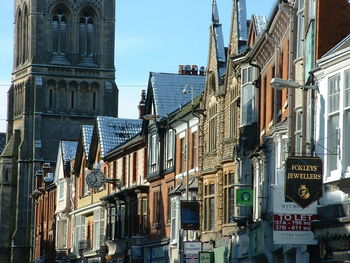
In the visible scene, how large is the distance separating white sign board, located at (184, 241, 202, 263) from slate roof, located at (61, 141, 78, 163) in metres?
44.4

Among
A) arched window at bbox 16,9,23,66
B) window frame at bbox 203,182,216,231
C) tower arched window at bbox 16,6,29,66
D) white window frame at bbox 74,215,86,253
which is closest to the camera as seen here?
window frame at bbox 203,182,216,231

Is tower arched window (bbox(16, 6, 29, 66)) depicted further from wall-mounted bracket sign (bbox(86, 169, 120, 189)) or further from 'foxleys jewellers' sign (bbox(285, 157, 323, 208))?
'foxleys jewellers' sign (bbox(285, 157, 323, 208))

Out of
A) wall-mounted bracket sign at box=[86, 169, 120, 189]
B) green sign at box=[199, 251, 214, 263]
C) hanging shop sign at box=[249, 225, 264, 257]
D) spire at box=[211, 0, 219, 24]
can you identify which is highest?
spire at box=[211, 0, 219, 24]

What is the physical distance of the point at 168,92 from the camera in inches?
2616

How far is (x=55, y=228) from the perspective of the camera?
96.1 metres

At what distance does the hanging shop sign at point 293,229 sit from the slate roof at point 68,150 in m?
63.3

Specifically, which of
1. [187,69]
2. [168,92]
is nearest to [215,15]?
[168,92]

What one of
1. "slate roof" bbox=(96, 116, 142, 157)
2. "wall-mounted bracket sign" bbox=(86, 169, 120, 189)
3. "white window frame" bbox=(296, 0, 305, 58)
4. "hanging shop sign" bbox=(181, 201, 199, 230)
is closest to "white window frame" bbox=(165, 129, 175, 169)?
"hanging shop sign" bbox=(181, 201, 199, 230)

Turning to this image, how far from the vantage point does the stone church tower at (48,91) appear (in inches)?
5276

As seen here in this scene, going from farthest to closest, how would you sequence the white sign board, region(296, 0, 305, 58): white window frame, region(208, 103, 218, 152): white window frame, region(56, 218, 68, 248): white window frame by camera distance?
region(56, 218, 68, 248): white window frame → region(208, 103, 218, 152): white window frame → the white sign board → region(296, 0, 305, 58): white window frame

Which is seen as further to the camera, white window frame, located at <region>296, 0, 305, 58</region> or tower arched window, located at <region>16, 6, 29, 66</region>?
tower arched window, located at <region>16, 6, 29, 66</region>

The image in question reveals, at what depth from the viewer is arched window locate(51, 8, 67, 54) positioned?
456 ft

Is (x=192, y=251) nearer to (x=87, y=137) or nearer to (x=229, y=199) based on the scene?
(x=229, y=199)

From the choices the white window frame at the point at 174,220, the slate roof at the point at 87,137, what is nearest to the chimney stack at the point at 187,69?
the slate roof at the point at 87,137
